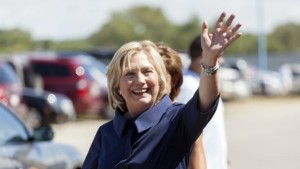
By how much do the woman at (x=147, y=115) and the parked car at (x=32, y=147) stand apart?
75.4 inches

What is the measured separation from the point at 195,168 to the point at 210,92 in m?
0.69

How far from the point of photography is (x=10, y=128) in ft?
21.1

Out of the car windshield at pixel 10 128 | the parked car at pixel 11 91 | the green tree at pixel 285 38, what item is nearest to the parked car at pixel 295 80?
the parked car at pixel 11 91

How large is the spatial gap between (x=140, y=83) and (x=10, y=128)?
301cm

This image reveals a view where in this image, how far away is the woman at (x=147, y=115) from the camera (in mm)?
3379

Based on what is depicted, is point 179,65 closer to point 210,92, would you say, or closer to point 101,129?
point 101,129

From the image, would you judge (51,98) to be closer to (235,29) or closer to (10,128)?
(10,128)

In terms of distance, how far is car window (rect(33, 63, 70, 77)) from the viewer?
72.4 ft

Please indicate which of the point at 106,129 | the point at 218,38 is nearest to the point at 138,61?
the point at 106,129

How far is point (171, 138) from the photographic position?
3.55 meters

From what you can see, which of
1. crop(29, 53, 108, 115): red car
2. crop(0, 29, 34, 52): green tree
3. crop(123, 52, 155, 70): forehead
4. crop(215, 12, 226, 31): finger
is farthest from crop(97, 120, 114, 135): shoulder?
crop(0, 29, 34, 52): green tree

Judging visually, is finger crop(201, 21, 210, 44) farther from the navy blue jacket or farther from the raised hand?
the navy blue jacket

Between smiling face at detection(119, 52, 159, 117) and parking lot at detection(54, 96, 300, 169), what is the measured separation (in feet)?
28.8

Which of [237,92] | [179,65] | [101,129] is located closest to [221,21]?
[101,129]
